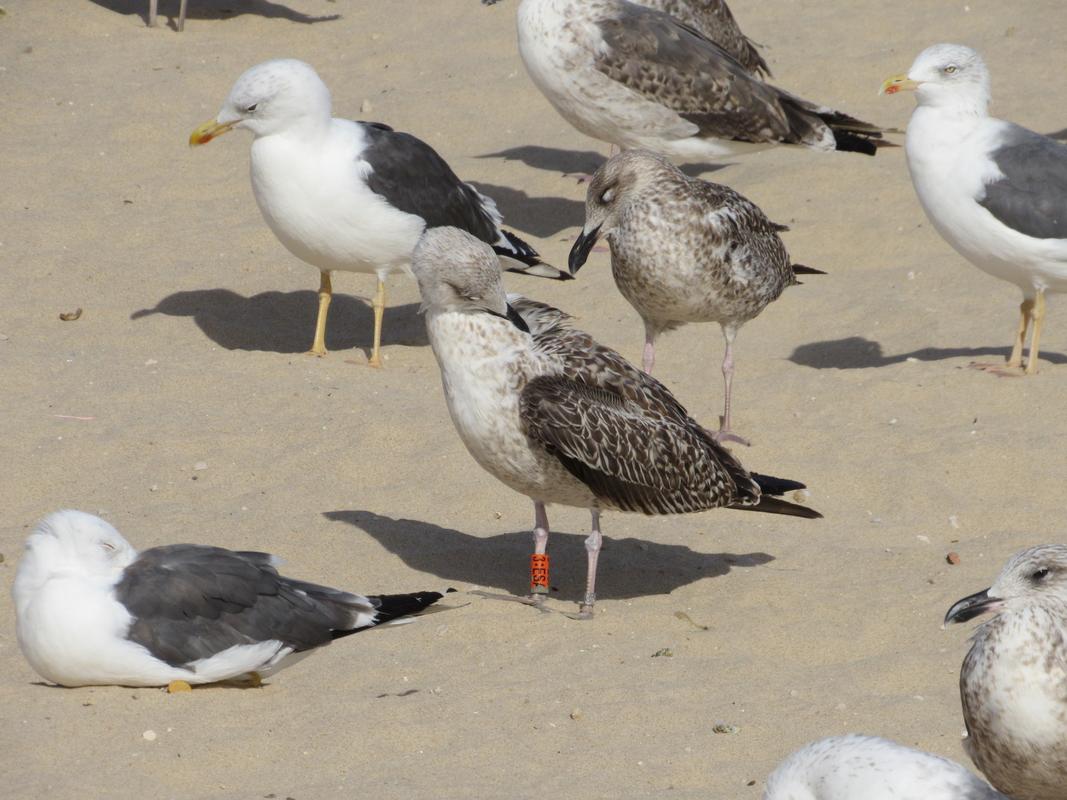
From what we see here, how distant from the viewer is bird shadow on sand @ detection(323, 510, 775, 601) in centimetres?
689

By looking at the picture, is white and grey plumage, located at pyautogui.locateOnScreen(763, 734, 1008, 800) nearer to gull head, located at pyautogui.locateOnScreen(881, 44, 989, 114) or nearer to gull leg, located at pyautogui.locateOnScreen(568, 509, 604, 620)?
gull leg, located at pyautogui.locateOnScreen(568, 509, 604, 620)

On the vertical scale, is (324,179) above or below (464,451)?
above

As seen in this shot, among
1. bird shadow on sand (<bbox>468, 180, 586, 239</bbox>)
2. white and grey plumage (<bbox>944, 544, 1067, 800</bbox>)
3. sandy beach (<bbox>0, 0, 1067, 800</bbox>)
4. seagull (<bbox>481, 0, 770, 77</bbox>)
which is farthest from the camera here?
seagull (<bbox>481, 0, 770, 77</bbox>)

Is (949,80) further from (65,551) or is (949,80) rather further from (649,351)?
(65,551)

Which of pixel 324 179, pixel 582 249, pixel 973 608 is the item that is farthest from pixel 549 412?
pixel 324 179

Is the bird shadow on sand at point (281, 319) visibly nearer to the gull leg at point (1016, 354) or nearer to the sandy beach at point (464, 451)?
the sandy beach at point (464, 451)

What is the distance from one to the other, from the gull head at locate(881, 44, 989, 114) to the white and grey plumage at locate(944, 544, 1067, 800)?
5.04 meters

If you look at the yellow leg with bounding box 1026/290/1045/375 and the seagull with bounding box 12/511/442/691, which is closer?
the seagull with bounding box 12/511/442/691

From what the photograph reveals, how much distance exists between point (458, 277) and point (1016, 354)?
4.10m

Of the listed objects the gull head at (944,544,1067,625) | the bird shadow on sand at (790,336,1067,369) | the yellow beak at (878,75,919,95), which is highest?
the yellow beak at (878,75,919,95)

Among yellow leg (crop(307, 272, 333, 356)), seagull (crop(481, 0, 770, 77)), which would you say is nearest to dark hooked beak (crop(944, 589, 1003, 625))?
yellow leg (crop(307, 272, 333, 356))

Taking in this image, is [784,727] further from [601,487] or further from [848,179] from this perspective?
[848,179]

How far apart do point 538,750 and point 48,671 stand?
1.61 m

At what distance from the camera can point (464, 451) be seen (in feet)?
26.3
